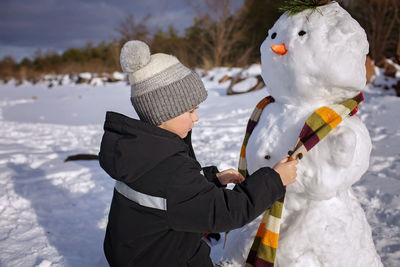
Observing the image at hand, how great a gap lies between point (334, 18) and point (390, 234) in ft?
4.56

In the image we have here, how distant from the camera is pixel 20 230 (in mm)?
1979

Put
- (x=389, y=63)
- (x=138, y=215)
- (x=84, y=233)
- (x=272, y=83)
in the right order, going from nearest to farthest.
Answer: (x=138, y=215) → (x=272, y=83) → (x=84, y=233) → (x=389, y=63)

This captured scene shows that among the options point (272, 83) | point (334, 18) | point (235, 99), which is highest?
point (334, 18)

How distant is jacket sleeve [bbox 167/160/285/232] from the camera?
96 centimetres

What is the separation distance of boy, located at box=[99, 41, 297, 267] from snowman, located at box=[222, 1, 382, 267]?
7.5 inches

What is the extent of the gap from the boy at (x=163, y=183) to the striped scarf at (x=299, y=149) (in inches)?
5.0

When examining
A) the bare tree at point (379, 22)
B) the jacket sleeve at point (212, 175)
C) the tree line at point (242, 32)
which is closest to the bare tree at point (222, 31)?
the tree line at point (242, 32)

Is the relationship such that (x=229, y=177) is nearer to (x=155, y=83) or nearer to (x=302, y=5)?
(x=155, y=83)

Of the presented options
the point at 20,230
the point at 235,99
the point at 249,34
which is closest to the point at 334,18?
the point at 20,230

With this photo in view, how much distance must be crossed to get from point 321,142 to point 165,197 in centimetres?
67

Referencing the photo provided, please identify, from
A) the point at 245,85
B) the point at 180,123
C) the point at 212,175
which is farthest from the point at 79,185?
the point at 245,85

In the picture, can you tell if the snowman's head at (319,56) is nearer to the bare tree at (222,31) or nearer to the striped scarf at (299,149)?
the striped scarf at (299,149)

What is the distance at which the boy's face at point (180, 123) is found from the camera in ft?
3.98

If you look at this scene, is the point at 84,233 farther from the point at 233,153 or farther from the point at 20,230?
the point at 233,153
